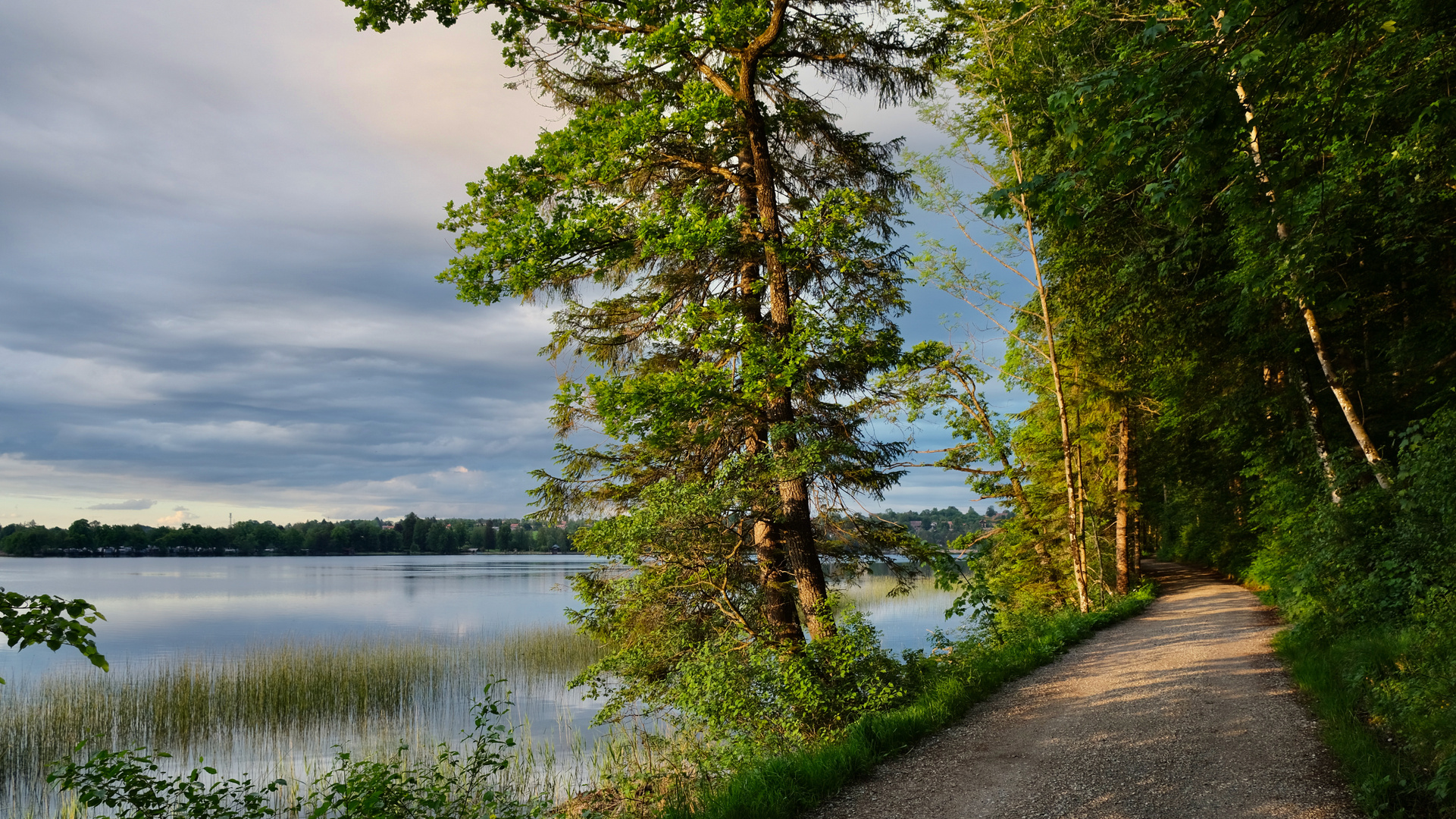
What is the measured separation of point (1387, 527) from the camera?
31.8ft

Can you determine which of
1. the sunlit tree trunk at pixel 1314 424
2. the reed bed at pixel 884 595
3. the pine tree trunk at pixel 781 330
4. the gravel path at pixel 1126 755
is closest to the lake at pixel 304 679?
the reed bed at pixel 884 595

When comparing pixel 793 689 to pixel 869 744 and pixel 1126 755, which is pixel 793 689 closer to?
pixel 869 744

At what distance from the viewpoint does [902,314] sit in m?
11.9

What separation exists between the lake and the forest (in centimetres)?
206

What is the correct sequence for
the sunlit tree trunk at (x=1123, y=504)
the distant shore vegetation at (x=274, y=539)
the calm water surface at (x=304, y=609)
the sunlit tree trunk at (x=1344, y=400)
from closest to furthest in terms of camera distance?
the sunlit tree trunk at (x=1344, y=400) → the sunlit tree trunk at (x=1123, y=504) → the calm water surface at (x=304, y=609) → the distant shore vegetation at (x=274, y=539)

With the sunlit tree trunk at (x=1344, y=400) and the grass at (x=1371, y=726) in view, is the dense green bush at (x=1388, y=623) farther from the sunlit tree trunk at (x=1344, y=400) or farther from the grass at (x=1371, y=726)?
the sunlit tree trunk at (x=1344, y=400)

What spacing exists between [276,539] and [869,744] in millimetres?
133003

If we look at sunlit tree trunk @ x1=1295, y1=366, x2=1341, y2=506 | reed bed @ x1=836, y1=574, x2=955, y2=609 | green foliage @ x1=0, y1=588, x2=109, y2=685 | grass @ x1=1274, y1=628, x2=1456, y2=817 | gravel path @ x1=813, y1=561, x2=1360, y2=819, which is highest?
sunlit tree trunk @ x1=1295, y1=366, x2=1341, y2=506

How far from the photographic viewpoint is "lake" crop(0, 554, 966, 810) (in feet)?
44.8

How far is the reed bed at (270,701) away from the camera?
1362 centimetres

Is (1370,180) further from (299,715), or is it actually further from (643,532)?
(299,715)

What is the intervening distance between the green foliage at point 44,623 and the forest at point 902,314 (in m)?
3.81

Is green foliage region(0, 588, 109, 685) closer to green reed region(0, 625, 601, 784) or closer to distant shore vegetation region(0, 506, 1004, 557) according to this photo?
green reed region(0, 625, 601, 784)

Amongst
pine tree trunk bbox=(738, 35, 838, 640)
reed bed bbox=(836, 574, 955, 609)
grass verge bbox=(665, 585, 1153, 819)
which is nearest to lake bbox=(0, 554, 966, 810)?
reed bed bbox=(836, 574, 955, 609)
